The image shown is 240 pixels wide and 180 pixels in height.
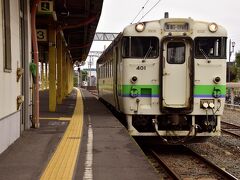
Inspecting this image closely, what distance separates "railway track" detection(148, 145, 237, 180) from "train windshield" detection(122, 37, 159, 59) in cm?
240

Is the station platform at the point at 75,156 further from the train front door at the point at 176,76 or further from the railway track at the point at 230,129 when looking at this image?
the railway track at the point at 230,129

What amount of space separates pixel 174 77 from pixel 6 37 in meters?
4.35

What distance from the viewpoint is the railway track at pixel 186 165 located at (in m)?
8.52

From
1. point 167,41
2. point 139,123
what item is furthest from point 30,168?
point 167,41

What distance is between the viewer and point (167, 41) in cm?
1077

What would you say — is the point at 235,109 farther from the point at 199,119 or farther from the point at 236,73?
the point at 236,73

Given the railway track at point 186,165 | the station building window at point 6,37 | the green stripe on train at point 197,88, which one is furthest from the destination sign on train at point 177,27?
the station building window at point 6,37

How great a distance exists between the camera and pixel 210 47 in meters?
10.9

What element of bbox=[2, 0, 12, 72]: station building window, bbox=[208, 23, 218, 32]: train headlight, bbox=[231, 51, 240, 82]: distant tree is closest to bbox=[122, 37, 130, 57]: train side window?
bbox=[208, 23, 218, 32]: train headlight

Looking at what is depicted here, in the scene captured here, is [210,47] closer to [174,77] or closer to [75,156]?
[174,77]

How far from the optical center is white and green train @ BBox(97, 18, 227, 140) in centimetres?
1066

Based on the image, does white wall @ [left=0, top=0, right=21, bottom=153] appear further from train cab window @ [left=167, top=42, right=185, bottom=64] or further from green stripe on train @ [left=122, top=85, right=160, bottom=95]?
train cab window @ [left=167, top=42, right=185, bottom=64]

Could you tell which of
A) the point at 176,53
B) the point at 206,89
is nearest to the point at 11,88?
the point at 176,53

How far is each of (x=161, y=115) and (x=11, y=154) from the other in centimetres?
436
